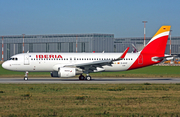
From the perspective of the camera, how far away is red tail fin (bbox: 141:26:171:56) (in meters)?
40.2

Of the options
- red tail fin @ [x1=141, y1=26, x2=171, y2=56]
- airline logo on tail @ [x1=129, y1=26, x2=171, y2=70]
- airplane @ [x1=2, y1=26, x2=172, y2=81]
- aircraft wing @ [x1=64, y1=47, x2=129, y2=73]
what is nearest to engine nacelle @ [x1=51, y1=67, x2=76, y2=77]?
airplane @ [x1=2, y1=26, x2=172, y2=81]

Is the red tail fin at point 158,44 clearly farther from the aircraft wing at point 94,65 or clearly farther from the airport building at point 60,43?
the airport building at point 60,43

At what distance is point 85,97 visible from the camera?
1988cm

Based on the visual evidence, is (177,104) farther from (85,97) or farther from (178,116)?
(85,97)

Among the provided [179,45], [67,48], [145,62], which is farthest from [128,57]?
[179,45]

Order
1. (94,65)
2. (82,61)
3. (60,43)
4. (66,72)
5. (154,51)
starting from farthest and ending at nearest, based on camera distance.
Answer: (60,43) < (154,51) < (82,61) < (94,65) < (66,72)

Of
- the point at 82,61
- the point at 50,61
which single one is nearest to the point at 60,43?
the point at 82,61

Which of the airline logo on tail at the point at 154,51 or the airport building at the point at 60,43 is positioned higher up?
the airport building at the point at 60,43

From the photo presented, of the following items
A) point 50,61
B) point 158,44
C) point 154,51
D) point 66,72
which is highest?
point 158,44

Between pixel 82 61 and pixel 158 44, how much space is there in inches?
440

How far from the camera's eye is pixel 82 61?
3862 cm

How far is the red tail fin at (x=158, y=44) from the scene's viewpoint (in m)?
40.2

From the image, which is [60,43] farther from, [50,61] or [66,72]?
[66,72]

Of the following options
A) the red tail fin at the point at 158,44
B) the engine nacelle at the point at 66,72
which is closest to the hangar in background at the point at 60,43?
the red tail fin at the point at 158,44
